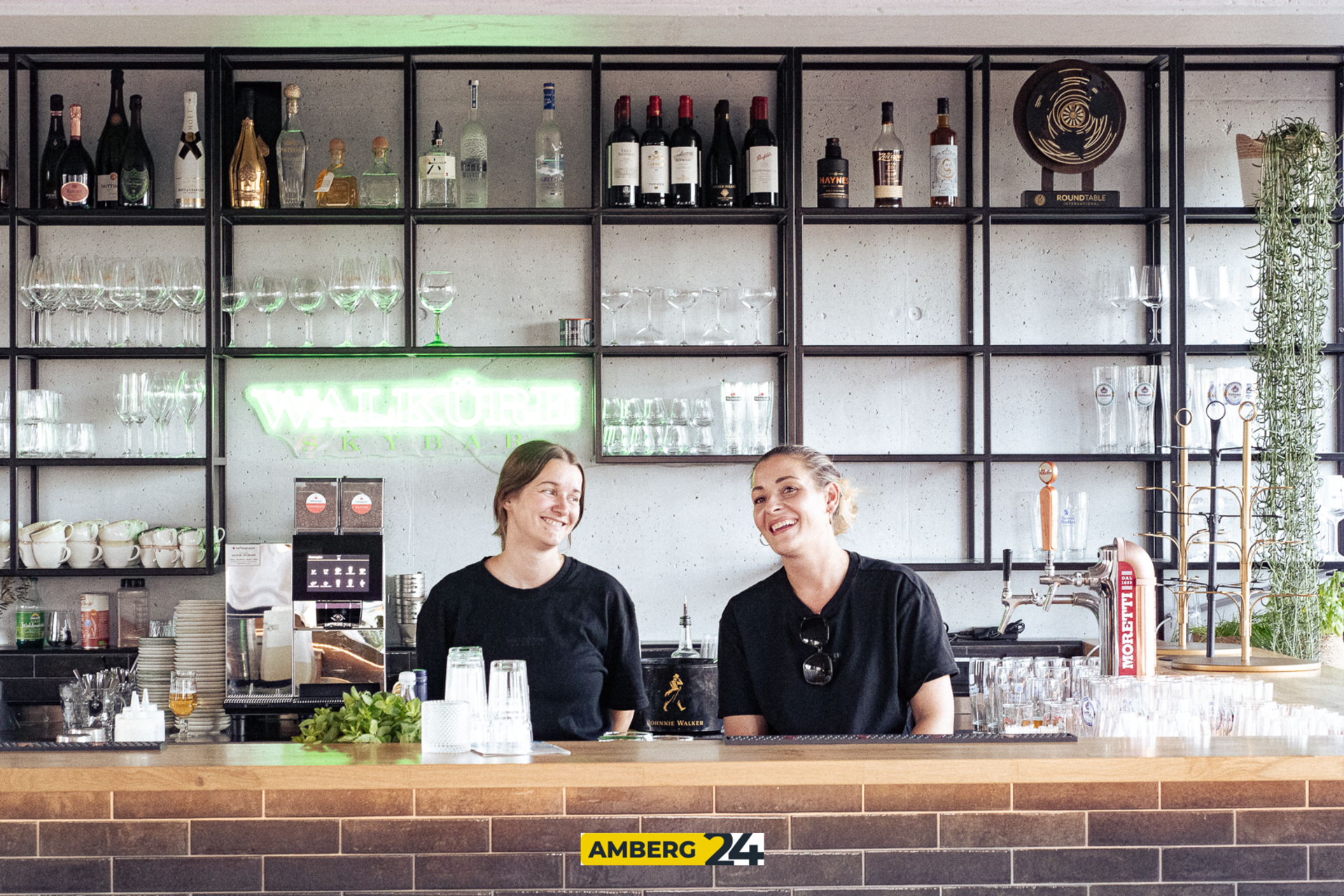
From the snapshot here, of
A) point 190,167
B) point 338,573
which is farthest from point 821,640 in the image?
point 190,167

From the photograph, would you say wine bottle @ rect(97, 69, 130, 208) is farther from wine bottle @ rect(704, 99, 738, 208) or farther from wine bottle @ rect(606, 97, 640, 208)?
wine bottle @ rect(704, 99, 738, 208)

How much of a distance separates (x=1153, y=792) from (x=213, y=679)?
290 cm

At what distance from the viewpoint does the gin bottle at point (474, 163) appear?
4.19 metres

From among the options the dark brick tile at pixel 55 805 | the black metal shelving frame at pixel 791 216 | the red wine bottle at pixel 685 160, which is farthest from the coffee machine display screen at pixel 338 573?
the dark brick tile at pixel 55 805

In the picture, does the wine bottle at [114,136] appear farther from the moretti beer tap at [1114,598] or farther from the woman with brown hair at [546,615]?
the moretti beer tap at [1114,598]

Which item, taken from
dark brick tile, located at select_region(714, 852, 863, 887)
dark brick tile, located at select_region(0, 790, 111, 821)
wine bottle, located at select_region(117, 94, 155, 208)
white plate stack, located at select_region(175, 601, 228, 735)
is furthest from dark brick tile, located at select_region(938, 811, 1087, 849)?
wine bottle, located at select_region(117, 94, 155, 208)

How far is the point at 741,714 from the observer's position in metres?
2.24

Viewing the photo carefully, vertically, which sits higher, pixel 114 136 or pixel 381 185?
pixel 114 136

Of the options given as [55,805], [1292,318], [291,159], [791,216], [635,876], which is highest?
[291,159]

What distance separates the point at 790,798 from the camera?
189 centimetres

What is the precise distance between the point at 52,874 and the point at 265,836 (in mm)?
335

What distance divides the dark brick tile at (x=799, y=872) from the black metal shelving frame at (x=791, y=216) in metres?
2.28

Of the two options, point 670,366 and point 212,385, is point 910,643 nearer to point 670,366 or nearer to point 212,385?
point 670,366

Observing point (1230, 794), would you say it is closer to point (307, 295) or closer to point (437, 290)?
point (437, 290)
